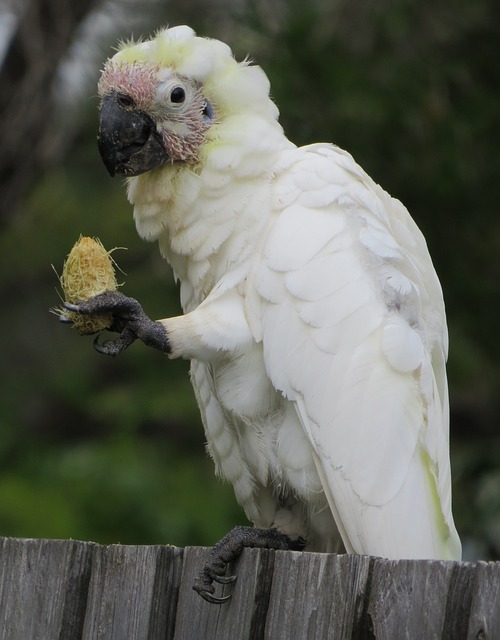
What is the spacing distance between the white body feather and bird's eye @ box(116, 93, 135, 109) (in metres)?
0.20

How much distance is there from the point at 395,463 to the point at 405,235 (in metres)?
0.77

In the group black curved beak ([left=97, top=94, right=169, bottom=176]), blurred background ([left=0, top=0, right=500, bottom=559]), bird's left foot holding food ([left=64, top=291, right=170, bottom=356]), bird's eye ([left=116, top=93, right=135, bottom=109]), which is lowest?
blurred background ([left=0, top=0, right=500, bottom=559])

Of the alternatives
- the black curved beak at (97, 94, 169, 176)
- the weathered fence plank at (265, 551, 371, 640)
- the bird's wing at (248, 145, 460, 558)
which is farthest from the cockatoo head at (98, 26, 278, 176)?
the weathered fence plank at (265, 551, 371, 640)

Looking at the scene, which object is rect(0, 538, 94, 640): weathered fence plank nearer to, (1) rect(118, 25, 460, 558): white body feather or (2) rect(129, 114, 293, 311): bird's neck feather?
(1) rect(118, 25, 460, 558): white body feather

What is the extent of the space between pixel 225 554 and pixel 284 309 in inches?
28.1

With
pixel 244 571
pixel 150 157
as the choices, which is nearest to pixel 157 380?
pixel 150 157

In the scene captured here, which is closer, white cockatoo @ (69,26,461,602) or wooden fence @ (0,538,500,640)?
wooden fence @ (0,538,500,640)

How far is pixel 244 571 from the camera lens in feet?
6.28

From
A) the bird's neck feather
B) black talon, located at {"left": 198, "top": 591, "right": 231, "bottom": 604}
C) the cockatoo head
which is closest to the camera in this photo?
black talon, located at {"left": 198, "top": 591, "right": 231, "bottom": 604}

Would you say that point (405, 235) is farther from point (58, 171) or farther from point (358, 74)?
point (58, 171)

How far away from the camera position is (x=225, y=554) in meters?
2.10

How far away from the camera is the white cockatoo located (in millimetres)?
2494

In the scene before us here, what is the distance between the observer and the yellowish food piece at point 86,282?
2561mm

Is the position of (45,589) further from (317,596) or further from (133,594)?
(317,596)
